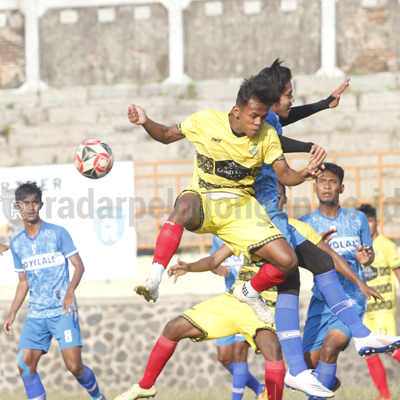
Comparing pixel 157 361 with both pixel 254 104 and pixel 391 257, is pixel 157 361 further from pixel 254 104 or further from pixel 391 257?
pixel 391 257

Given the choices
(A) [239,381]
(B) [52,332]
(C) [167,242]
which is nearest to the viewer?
(C) [167,242]

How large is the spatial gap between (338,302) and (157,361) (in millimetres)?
1610

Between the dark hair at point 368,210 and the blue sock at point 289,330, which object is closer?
the blue sock at point 289,330

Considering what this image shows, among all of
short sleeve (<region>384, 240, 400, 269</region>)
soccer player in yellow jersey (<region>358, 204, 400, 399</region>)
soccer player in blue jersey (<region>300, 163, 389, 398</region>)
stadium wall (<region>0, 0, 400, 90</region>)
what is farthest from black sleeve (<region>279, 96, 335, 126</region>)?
stadium wall (<region>0, 0, 400, 90</region>)

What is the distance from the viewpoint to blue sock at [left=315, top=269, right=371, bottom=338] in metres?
5.18

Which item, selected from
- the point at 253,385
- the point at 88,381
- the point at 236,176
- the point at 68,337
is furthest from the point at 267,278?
the point at 253,385

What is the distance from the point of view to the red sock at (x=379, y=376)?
7.77 meters

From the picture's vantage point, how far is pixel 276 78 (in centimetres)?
506

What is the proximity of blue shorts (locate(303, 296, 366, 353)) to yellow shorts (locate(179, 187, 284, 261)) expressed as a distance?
183cm

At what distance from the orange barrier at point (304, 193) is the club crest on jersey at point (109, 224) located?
1.90 metres

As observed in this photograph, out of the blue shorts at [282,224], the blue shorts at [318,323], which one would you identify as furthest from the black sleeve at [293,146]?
the blue shorts at [318,323]

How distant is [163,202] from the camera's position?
12711mm

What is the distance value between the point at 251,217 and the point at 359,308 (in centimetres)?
213

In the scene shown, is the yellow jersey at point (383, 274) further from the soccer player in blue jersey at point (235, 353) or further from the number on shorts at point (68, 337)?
the number on shorts at point (68, 337)
